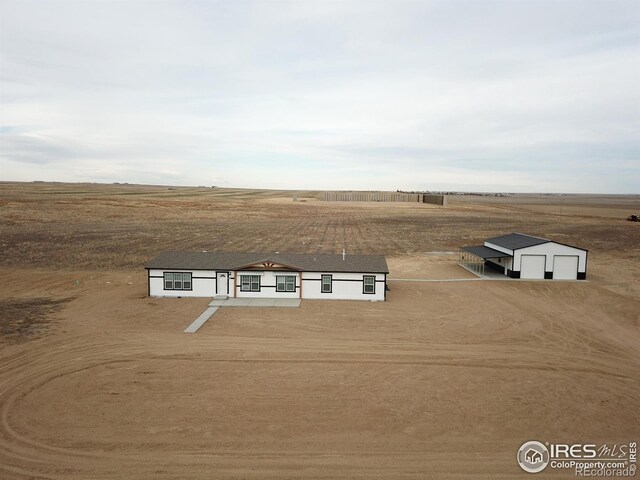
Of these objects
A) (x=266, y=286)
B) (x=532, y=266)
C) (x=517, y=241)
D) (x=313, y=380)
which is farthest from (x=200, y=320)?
(x=517, y=241)

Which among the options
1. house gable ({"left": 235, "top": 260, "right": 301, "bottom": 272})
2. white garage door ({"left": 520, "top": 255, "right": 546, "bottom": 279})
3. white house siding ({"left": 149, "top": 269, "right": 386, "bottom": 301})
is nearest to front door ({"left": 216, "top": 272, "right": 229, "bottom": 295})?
white house siding ({"left": 149, "top": 269, "right": 386, "bottom": 301})

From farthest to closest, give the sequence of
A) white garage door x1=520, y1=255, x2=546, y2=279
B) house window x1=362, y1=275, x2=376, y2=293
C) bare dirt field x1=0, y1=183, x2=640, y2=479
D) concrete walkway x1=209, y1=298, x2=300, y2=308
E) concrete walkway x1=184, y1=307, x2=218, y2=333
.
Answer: white garage door x1=520, y1=255, x2=546, y2=279 → house window x1=362, y1=275, x2=376, y2=293 → concrete walkway x1=209, y1=298, x2=300, y2=308 → concrete walkway x1=184, y1=307, x2=218, y2=333 → bare dirt field x1=0, y1=183, x2=640, y2=479

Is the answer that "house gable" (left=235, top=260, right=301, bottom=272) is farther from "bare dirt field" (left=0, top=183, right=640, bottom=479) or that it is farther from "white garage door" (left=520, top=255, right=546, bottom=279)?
"white garage door" (left=520, top=255, right=546, bottom=279)

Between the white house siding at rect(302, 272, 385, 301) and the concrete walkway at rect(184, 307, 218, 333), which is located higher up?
the white house siding at rect(302, 272, 385, 301)

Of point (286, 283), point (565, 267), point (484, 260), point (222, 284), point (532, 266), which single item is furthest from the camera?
point (484, 260)

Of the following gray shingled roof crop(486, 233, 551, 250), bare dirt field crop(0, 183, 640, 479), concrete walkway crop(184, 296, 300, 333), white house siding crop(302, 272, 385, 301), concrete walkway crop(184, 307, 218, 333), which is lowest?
bare dirt field crop(0, 183, 640, 479)

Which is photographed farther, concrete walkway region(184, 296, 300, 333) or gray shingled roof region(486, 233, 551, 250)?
gray shingled roof region(486, 233, 551, 250)

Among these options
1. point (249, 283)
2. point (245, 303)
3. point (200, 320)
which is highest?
point (249, 283)

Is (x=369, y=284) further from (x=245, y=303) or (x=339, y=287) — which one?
(x=245, y=303)
